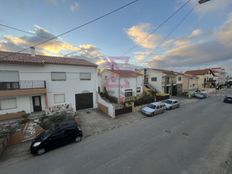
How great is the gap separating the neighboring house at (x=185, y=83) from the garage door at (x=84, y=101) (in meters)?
24.3

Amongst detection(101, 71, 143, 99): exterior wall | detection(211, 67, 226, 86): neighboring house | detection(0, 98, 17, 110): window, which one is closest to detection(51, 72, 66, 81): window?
detection(0, 98, 17, 110): window

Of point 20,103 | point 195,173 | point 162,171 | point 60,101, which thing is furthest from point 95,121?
point 195,173

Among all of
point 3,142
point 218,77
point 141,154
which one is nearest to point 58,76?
point 3,142

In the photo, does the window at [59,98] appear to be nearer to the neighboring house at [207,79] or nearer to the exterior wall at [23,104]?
the exterior wall at [23,104]

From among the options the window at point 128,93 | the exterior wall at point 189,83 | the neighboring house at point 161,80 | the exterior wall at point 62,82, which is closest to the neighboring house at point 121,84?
the window at point 128,93

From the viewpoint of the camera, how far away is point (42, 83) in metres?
14.2

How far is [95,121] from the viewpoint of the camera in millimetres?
14133

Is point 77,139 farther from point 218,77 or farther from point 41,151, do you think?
point 218,77

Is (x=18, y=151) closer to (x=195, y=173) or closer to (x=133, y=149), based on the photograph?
(x=133, y=149)

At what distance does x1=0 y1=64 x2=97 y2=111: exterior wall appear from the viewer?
13.5 m

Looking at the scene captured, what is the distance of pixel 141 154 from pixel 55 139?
5931mm

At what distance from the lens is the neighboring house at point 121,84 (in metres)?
21.2

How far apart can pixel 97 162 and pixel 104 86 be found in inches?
714

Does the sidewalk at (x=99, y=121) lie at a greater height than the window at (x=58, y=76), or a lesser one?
lesser
